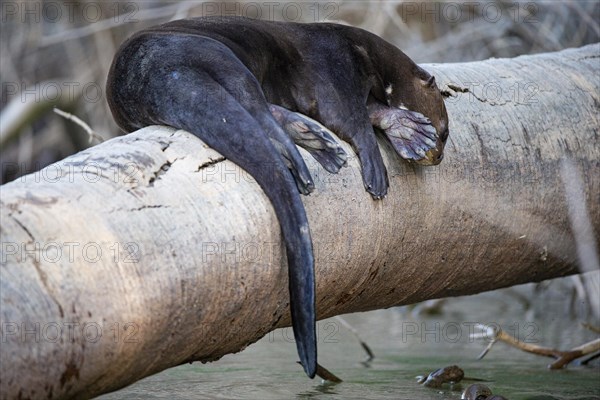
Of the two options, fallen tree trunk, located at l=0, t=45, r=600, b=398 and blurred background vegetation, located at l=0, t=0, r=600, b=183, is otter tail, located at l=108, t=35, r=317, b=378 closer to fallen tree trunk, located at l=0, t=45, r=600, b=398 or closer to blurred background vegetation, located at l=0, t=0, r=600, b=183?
fallen tree trunk, located at l=0, t=45, r=600, b=398

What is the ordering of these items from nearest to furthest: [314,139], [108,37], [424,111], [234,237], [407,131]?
1. [234,237]
2. [314,139]
3. [407,131]
4. [424,111]
5. [108,37]

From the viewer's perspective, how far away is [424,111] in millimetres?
2693

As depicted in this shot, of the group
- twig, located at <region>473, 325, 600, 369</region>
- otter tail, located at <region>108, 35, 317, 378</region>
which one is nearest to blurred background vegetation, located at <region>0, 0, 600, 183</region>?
twig, located at <region>473, 325, 600, 369</region>

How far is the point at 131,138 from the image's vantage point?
2158mm

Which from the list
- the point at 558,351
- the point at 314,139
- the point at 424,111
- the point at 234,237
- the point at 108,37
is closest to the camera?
the point at 234,237

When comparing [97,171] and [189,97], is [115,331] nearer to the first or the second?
[97,171]

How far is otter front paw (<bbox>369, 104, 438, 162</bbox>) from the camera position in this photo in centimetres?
247

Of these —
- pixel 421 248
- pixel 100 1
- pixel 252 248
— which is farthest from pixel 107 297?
pixel 100 1

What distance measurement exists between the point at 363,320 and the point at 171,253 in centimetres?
314

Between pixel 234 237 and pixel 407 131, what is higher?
pixel 407 131

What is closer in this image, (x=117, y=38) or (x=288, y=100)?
(x=288, y=100)

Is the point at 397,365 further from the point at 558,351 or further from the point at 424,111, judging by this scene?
the point at 424,111

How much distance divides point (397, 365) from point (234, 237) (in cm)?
158

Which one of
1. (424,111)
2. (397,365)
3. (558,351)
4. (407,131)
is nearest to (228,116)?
(407,131)
